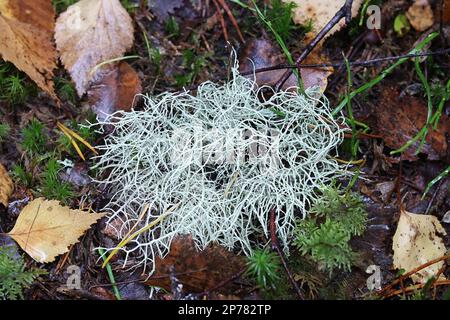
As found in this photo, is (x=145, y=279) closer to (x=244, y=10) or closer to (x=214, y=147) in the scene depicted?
(x=214, y=147)

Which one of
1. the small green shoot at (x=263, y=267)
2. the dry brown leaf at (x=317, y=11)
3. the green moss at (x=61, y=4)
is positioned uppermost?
the dry brown leaf at (x=317, y=11)

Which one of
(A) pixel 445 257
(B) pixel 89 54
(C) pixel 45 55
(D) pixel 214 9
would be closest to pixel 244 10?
(D) pixel 214 9

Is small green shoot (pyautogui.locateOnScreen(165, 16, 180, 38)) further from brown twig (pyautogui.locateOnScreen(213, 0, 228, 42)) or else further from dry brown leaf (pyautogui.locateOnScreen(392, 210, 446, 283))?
dry brown leaf (pyautogui.locateOnScreen(392, 210, 446, 283))

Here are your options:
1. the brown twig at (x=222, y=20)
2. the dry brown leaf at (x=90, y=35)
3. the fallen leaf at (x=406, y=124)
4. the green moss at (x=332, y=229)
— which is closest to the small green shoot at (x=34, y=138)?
the dry brown leaf at (x=90, y=35)

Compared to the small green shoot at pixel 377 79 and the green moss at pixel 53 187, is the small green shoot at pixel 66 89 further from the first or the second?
the small green shoot at pixel 377 79

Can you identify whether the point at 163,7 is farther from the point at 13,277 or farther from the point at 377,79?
the point at 13,277
